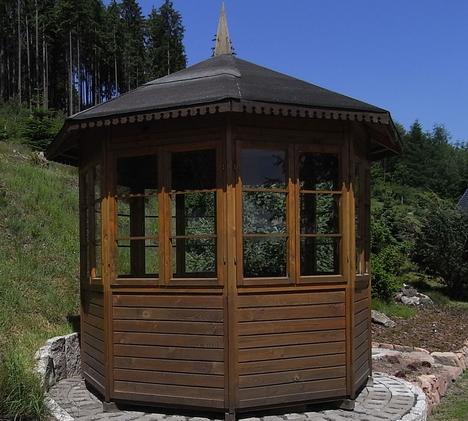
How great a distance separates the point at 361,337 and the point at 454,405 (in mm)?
1785

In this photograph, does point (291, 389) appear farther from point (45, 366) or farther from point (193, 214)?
point (45, 366)

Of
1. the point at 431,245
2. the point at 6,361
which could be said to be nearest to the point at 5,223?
the point at 6,361

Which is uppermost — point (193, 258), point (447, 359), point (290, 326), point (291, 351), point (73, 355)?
point (193, 258)

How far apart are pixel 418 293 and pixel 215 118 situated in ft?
42.6

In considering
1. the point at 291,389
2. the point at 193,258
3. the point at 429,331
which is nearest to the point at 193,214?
the point at 193,258

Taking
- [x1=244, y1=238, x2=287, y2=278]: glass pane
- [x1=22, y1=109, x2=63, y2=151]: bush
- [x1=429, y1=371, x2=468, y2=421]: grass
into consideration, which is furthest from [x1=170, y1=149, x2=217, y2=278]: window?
[x1=22, y1=109, x2=63, y2=151]: bush

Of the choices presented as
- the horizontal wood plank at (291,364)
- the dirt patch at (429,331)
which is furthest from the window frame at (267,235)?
the dirt patch at (429,331)

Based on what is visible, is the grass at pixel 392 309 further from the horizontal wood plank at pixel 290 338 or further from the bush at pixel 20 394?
the bush at pixel 20 394

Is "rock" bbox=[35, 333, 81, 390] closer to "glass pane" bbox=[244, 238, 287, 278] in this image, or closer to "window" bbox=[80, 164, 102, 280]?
"window" bbox=[80, 164, 102, 280]

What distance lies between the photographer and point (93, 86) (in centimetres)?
5431

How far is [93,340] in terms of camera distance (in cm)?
613

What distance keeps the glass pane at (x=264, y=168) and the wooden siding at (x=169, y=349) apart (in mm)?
1107

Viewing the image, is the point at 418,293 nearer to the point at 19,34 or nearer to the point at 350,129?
the point at 350,129

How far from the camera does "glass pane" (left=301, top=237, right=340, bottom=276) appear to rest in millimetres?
5633
